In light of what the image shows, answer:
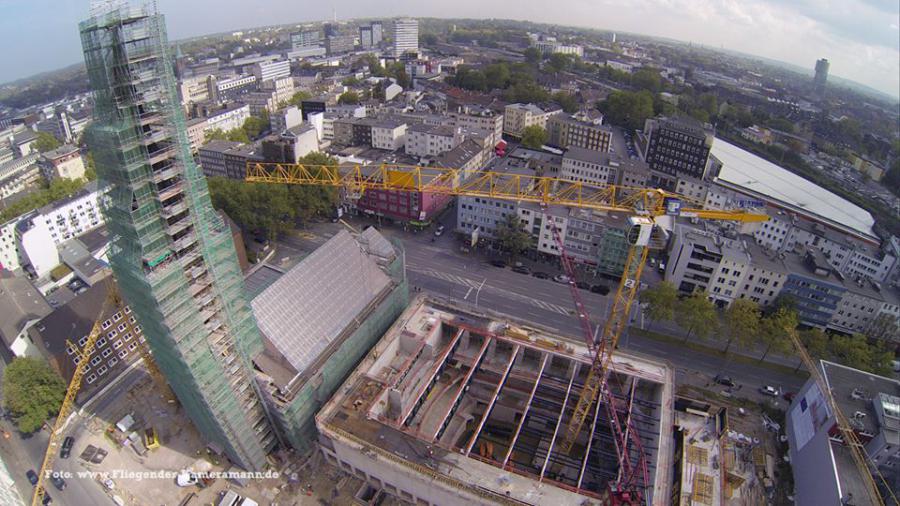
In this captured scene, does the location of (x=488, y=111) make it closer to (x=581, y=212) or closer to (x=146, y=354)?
(x=581, y=212)

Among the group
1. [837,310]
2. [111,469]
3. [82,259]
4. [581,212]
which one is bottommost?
[111,469]

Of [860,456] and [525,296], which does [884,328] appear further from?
[525,296]

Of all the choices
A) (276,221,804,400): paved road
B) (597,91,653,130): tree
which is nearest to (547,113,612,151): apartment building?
(597,91,653,130): tree

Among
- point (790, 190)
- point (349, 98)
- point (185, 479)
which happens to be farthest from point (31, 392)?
point (790, 190)

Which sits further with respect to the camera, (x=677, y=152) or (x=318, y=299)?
(x=677, y=152)

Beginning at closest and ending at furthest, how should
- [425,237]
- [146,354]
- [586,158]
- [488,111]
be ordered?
[146,354] < [425,237] < [586,158] < [488,111]

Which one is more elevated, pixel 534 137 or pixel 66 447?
pixel 534 137

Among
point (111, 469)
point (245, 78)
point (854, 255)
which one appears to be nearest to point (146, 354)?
point (111, 469)
